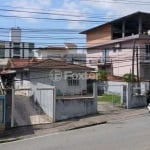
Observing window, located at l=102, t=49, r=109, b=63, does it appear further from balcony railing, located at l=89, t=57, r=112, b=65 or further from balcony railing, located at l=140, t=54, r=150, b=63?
balcony railing, located at l=140, t=54, r=150, b=63

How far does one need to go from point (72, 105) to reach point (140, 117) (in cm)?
460

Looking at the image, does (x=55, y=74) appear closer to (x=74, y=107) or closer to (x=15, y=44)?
(x=74, y=107)

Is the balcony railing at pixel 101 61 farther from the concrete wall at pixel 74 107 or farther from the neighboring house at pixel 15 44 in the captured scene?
the concrete wall at pixel 74 107

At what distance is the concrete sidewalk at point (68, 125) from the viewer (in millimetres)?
23516

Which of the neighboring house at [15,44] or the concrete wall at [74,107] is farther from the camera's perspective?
the neighboring house at [15,44]

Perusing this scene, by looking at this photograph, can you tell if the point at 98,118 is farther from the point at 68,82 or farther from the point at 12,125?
the point at 68,82

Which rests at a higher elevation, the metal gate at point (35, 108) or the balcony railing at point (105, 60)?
the balcony railing at point (105, 60)

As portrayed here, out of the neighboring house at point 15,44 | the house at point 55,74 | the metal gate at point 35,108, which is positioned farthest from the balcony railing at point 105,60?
the metal gate at point 35,108

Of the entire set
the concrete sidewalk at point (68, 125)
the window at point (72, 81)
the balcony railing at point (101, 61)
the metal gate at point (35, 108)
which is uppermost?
the balcony railing at point (101, 61)

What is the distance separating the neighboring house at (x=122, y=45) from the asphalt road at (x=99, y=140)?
3099 centimetres

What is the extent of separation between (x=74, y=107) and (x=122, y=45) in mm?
31286

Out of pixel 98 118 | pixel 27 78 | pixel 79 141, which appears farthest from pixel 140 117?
pixel 27 78

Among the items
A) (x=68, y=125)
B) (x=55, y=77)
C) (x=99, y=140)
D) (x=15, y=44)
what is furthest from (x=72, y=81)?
(x=99, y=140)

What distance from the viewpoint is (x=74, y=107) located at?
97.5 feet
